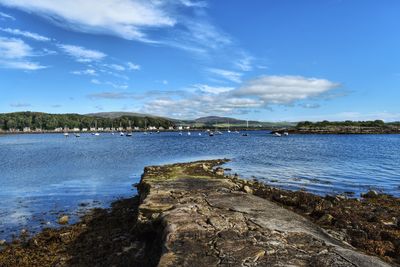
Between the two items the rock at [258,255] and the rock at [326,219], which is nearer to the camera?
the rock at [258,255]

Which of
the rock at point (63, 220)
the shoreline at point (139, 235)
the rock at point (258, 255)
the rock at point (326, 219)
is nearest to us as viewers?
the rock at point (258, 255)

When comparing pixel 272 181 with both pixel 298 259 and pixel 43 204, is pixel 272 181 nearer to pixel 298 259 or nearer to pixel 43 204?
pixel 43 204

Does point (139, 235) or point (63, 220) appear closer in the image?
point (139, 235)

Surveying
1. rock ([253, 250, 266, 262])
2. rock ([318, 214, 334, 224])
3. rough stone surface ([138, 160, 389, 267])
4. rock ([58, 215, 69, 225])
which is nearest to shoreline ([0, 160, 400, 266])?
rock ([318, 214, 334, 224])

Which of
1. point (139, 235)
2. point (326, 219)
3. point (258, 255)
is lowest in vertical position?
point (139, 235)

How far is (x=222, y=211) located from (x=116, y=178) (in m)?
24.0

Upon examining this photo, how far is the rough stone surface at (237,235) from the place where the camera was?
8.87 m

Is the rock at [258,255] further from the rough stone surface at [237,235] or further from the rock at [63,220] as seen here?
the rock at [63,220]

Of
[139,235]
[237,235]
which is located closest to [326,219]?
[237,235]

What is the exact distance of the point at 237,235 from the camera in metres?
10.6

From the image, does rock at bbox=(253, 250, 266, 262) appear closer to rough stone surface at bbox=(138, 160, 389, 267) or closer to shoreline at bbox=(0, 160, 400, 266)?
rough stone surface at bbox=(138, 160, 389, 267)

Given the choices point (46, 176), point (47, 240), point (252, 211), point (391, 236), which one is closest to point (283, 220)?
point (252, 211)

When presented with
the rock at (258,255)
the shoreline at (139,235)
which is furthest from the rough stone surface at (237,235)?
the shoreline at (139,235)

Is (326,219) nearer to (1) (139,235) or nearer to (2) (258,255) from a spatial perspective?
(2) (258,255)
